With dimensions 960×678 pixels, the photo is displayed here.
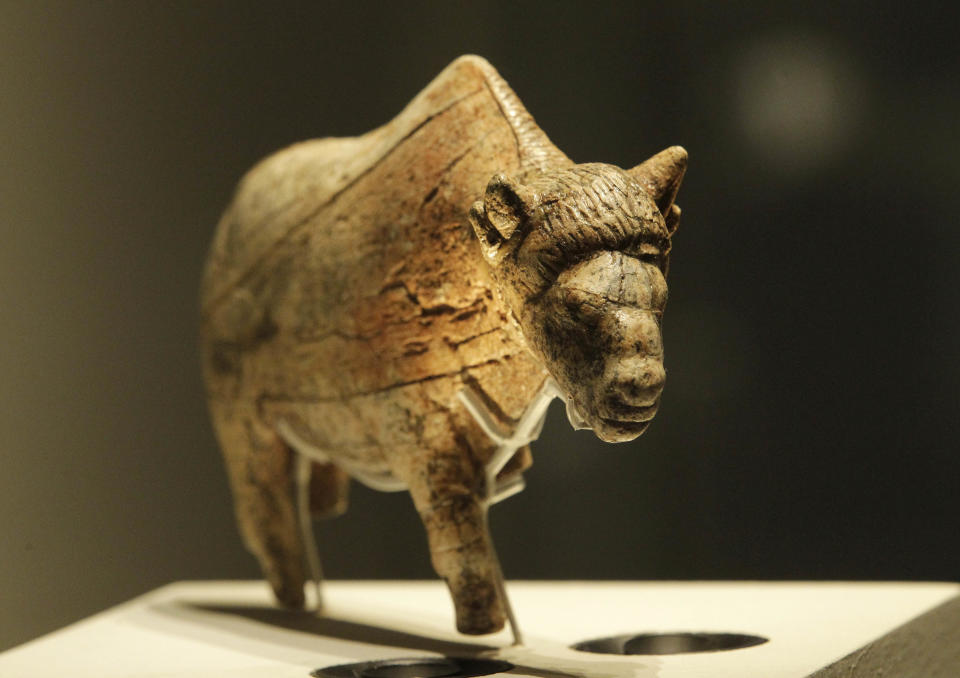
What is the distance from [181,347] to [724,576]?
8.63ft

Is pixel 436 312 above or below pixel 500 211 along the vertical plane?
below

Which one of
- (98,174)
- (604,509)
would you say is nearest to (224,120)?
(98,174)

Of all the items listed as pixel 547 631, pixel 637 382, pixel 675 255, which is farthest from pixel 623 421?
pixel 675 255

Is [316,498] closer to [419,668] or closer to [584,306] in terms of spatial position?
[419,668]

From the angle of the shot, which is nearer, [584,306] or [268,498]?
[584,306]

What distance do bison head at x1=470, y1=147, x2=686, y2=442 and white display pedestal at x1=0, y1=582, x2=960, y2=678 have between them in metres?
0.81

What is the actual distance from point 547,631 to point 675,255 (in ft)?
5.46

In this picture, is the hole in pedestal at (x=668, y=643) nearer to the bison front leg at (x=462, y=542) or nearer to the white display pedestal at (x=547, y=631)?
the white display pedestal at (x=547, y=631)

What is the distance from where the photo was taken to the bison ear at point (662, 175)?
315 cm

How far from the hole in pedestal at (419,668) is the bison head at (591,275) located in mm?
786

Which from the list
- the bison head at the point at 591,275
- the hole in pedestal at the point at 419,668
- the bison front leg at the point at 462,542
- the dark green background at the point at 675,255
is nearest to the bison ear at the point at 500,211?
the bison head at the point at 591,275

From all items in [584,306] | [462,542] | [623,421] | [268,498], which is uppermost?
[584,306]

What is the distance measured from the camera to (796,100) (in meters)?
4.58

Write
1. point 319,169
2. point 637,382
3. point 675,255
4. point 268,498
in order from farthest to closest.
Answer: point 675,255, point 268,498, point 319,169, point 637,382
